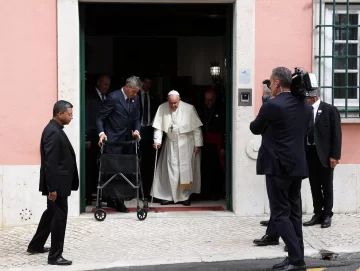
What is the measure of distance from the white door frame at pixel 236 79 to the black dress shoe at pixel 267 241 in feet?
5.72

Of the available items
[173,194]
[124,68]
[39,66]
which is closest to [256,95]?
[173,194]

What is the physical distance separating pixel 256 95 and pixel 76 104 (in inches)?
98.5

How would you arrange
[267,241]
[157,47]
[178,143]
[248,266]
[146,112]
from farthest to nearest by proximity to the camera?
[157,47]
[146,112]
[178,143]
[267,241]
[248,266]

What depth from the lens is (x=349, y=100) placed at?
1016cm

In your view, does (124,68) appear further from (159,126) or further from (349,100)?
(349,100)

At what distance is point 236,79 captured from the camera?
9883mm

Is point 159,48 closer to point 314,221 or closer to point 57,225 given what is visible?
point 314,221

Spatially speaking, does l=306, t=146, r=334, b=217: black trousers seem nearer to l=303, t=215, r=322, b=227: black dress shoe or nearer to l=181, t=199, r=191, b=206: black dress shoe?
l=303, t=215, r=322, b=227: black dress shoe

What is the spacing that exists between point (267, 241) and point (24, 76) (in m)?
3.97

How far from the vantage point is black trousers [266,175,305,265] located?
700 cm

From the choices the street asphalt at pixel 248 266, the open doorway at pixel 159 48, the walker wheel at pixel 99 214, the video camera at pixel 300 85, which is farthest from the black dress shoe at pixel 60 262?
the open doorway at pixel 159 48

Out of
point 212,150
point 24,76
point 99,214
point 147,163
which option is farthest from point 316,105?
point 24,76

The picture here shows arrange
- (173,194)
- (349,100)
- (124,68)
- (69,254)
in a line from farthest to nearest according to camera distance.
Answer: (124,68) < (173,194) < (349,100) < (69,254)

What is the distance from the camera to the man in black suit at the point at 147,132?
11.4m
